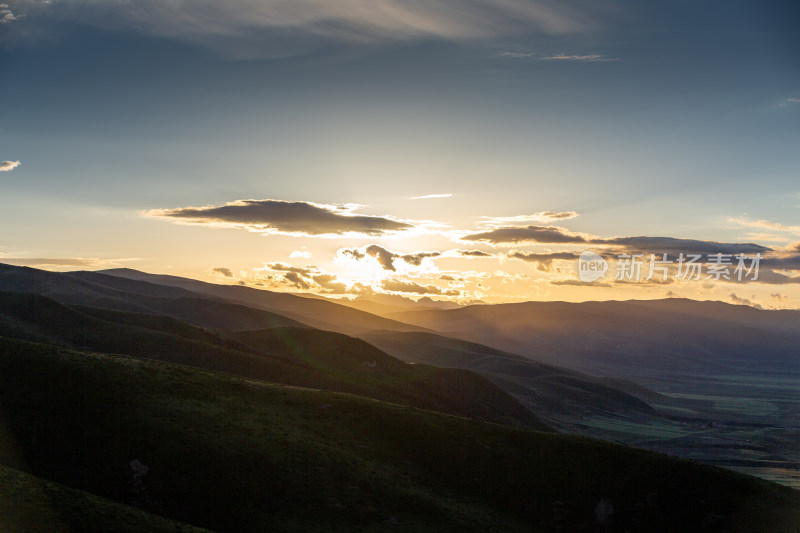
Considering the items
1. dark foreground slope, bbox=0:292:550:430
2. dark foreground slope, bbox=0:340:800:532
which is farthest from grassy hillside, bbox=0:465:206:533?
dark foreground slope, bbox=0:292:550:430

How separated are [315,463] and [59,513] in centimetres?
3209

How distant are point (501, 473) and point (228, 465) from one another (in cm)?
4118

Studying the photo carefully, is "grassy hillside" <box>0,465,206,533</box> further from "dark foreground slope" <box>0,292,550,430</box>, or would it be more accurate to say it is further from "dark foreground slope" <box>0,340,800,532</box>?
"dark foreground slope" <box>0,292,550,430</box>

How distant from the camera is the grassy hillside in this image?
43.6 metres

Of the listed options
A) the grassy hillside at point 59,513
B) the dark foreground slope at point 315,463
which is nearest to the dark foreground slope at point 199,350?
the dark foreground slope at point 315,463

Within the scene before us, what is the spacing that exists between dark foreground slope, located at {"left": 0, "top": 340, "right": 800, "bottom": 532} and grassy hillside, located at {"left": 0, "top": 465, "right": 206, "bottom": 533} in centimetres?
915

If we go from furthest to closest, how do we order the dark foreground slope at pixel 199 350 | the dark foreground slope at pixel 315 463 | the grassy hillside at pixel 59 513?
the dark foreground slope at pixel 199 350, the dark foreground slope at pixel 315 463, the grassy hillside at pixel 59 513

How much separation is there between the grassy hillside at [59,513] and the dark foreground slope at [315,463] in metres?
9.15

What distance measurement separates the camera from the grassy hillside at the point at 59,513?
43.6 meters

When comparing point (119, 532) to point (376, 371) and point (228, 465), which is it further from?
point (376, 371)

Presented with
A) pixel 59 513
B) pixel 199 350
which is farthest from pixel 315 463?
pixel 199 350

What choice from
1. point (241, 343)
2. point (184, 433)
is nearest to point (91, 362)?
point (184, 433)

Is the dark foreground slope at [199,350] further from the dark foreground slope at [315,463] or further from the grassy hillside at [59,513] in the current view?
the grassy hillside at [59,513]

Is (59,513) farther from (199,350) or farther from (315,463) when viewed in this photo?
(199,350)
